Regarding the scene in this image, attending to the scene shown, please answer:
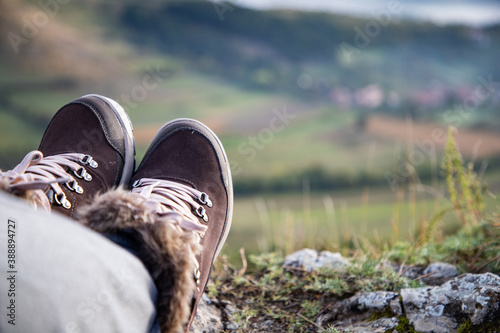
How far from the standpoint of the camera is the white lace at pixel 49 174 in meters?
0.77

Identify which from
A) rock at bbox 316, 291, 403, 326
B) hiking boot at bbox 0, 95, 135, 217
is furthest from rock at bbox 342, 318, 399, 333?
hiking boot at bbox 0, 95, 135, 217

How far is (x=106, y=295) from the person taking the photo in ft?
2.05

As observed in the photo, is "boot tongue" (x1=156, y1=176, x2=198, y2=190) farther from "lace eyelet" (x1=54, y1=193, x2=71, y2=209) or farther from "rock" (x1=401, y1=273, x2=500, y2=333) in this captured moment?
"rock" (x1=401, y1=273, x2=500, y2=333)

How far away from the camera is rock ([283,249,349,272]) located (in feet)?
3.84

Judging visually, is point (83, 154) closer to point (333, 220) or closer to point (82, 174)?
point (82, 174)

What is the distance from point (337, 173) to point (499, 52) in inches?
88.2

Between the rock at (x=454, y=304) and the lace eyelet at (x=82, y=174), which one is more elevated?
the lace eyelet at (x=82, y=174)

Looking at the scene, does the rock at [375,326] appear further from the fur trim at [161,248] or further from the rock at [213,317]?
the fur trim at [161,248]

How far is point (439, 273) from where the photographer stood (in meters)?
1.14

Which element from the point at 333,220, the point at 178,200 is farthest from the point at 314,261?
the point at 333,220

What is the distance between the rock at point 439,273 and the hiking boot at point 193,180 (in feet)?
1.79

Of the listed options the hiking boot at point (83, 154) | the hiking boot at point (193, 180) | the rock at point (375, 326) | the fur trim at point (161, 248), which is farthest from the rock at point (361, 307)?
the hiking boot at point (83, 154)

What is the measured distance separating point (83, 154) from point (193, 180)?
329 millimetres

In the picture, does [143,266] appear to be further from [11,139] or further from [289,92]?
[289,92]
